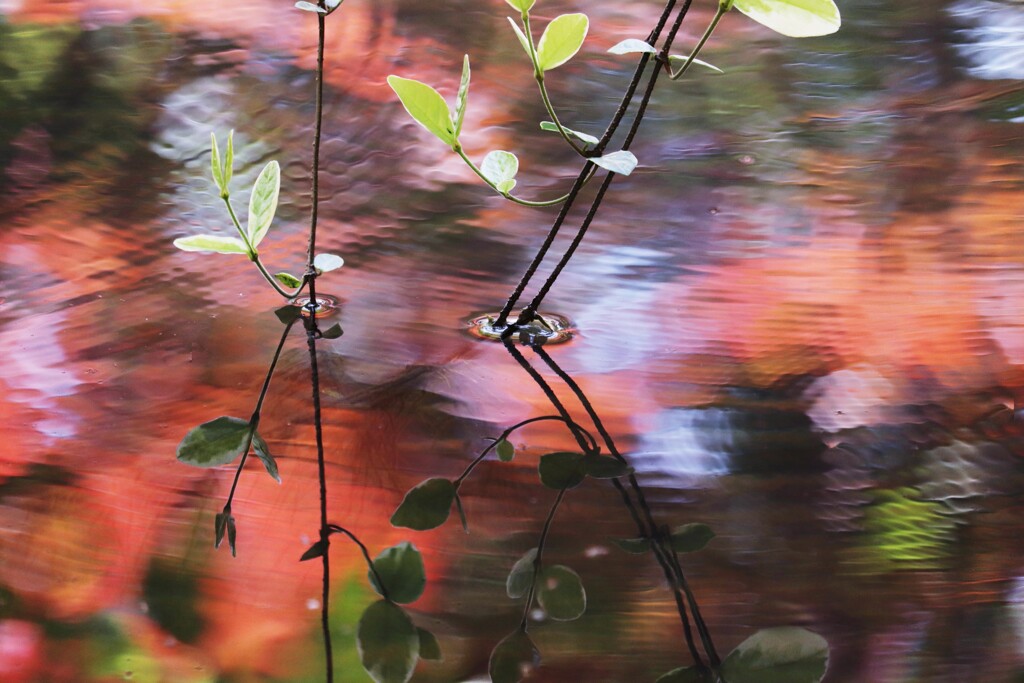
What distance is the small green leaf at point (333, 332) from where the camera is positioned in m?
0.52

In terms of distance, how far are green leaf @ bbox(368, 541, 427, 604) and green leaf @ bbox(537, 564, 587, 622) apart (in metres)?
0.05

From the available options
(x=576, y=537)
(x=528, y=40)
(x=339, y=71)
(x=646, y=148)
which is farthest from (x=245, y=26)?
(x=576, y=537)

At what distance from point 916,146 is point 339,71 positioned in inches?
19.0

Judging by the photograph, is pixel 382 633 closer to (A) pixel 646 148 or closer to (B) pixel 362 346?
(B) pixel 362 346

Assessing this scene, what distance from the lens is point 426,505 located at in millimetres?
381

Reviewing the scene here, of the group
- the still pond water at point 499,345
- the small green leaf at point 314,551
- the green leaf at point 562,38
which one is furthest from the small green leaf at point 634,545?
the green leaf at point 562,38

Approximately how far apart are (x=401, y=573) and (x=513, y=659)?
61 mm

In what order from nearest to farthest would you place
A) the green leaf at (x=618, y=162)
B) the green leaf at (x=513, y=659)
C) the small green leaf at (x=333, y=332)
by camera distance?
the green leaf at (x=513, y=659), the green leaf at (x=618, y=162), the small green leaf at (x=333, y=332)

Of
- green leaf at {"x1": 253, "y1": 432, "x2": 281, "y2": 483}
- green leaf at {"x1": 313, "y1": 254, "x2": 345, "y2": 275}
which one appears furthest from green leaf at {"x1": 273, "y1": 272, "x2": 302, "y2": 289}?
green leaf at {"x1": 253, "y1": 432, "x2": 281, "y2": 483}

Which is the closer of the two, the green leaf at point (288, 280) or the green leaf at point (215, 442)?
the green leaf at point (215, 442)

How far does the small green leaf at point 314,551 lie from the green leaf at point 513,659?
0.28 feet

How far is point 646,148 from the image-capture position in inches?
28.1

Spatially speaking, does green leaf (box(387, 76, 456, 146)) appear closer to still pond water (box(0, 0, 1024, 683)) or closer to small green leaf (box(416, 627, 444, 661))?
still pond water (box(0, 0, 1024, 683))

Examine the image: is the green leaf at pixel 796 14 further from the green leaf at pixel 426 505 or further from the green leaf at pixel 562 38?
the green leaf at pixel 426 505
